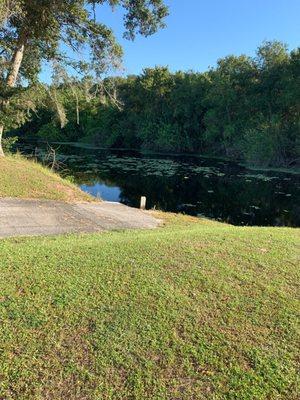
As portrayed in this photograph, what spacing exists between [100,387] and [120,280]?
196cm

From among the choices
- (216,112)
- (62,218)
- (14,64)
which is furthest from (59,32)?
(216,112)

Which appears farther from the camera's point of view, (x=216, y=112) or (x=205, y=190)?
(x=216, y=112)

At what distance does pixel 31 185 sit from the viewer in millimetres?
13688

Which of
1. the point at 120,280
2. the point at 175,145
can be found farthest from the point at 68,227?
the point at 175,145

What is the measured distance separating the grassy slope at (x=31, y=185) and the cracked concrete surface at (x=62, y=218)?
0.67m

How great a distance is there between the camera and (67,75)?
18.7 meters

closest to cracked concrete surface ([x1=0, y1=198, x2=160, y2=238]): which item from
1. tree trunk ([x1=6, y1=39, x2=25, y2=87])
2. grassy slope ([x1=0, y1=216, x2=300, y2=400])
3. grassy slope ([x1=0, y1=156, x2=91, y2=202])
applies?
grassy slope ([x1=0, y1=156, x2=91, y2=202])

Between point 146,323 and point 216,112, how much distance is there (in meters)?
51.1

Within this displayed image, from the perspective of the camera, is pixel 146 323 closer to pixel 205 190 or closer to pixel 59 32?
pixel 59 32

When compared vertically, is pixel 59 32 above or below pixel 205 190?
above

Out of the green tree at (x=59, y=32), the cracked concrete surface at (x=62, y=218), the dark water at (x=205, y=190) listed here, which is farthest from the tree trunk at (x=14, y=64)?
the cracked concrete surface at (x=62, y=218)

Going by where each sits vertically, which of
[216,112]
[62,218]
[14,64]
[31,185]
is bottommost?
[62,218]

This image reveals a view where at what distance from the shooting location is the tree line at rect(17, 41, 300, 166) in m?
43.0

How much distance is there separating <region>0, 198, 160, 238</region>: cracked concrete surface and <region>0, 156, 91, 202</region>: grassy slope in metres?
0.67
